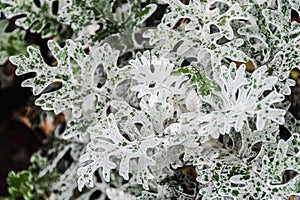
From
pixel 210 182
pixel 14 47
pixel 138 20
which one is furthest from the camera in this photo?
pixel 14 47

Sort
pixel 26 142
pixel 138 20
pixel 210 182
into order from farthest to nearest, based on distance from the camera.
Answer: pixel 26 142
pixel 138 20
pixel 210 182

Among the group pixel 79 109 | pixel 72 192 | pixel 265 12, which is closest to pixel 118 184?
pixel 72 192

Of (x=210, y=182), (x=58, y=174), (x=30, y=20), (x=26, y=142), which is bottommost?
(x=26, y=142)

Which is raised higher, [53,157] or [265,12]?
[265,12]

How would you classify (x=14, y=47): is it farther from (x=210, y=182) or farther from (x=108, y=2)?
(x=210, y=182)

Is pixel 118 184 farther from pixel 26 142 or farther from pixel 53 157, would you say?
pixel 26 142

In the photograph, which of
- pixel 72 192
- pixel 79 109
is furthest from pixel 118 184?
pixel 79 109

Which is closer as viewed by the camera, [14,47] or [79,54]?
[79,54]
